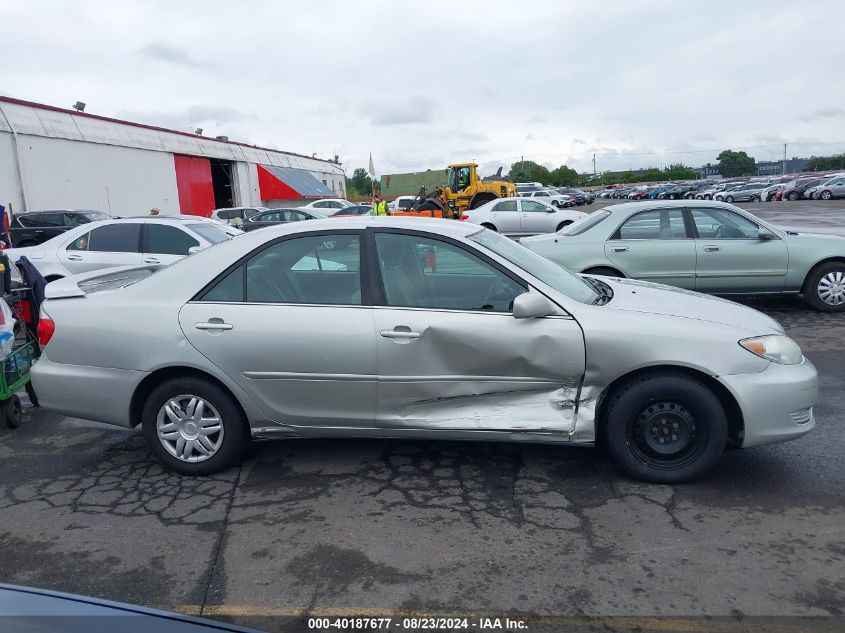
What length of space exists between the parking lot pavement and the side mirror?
1039 millimetres

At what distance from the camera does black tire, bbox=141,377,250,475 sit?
13.9 ft

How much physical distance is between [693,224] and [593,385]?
553cm

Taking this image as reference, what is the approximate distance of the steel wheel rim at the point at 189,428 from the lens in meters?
4.27

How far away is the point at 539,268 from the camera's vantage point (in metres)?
4.45

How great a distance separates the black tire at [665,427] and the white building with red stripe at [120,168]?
2326 centimetres

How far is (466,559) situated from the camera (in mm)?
3367

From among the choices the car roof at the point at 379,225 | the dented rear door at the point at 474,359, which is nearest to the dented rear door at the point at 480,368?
the dented rear door at the point at 474,359

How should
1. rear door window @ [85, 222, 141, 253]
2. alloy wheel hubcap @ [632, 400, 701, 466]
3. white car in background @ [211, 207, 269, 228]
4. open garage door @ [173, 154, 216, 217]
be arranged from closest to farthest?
alloy wheel hubcap @ [632, 400, 701, 466] → rear door window @ [85, 222, 141, 253] → white car in background @ [211, 207, 269, 228] → open garage door @ [173, 154, 216, 217]

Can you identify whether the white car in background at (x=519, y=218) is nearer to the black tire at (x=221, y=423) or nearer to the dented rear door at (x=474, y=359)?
the dented rear door at (x=474, y=359)

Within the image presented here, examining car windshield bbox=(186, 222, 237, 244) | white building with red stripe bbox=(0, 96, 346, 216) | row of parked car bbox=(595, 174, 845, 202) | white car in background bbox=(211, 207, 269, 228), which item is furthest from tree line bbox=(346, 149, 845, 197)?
car windshield bbox=(186, 222, 237, 244)

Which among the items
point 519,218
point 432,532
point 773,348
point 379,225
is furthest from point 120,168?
point 773,348

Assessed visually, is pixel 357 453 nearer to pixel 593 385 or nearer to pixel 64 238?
pixel 593 385

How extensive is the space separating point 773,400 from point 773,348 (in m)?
0.30

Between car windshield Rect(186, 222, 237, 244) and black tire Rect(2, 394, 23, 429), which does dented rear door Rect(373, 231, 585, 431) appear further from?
car windshield Rect(186, 222, 237, 244)
